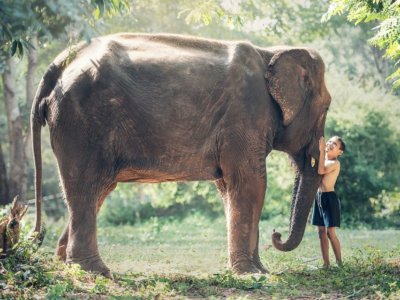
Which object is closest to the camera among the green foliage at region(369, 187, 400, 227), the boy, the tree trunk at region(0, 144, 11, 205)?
the boy

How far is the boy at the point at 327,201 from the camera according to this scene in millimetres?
9992

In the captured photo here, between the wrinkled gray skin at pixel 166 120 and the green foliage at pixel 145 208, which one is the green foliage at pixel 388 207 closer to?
the green foliage at pixel 145 208

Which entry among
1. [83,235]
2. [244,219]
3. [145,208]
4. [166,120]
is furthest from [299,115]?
[145,208]

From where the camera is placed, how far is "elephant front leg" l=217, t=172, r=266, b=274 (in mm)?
9234

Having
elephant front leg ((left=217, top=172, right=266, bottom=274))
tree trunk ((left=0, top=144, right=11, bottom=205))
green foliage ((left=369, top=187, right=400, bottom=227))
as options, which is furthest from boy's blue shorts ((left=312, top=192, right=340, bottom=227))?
green foliage ((left=369, top=187, right=400, bottom=227))

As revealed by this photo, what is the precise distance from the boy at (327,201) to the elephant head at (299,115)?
135 millimetres

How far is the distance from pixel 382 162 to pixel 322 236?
12.0 meters

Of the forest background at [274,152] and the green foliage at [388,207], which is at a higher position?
the forest background at [274,152]

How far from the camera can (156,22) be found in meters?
23.8

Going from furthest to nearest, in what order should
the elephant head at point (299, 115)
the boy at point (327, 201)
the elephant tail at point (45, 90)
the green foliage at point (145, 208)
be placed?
1. the green foliage at point (145, 208)
2. the boy at point (327, 201)
3. the elephant head at point (299, 115)
4. the elephant tail at point (45, 90)

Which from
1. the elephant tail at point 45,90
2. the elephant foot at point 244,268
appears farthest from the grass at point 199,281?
the elephant tail at point 45,90

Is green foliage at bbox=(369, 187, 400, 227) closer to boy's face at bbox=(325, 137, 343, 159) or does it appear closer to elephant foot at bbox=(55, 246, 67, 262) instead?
boy's face at bbox=(325, 137, 343, 159)

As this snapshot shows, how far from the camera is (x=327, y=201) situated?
10180 millimetres

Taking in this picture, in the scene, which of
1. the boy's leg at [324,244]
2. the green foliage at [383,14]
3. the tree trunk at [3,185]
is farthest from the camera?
the tree trunk at [3,185]
